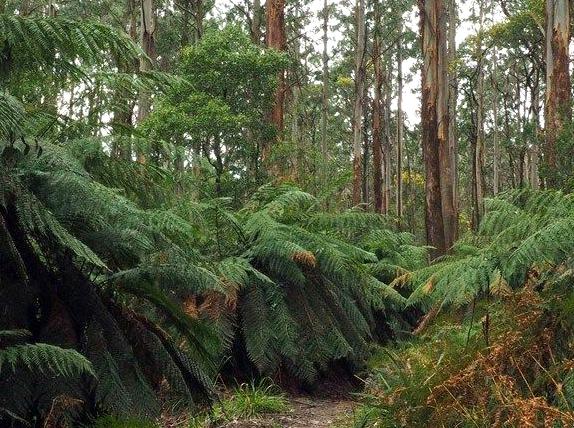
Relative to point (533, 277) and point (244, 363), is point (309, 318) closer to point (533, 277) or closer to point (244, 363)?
point (244, 363)

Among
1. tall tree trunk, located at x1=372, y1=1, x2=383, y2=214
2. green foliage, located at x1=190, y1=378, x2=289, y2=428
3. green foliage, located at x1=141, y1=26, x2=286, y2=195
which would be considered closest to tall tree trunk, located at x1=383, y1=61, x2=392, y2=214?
tall tree trunk, located at x1=372, y1=1, x2=383, y2=214

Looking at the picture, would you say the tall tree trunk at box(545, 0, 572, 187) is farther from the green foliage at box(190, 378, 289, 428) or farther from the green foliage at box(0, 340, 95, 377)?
the green foliage at box(0, 340, 95, 377)

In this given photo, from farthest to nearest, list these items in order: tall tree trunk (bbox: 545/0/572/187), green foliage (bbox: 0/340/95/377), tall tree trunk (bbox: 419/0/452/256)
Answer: tall tree trunk (bbox: 545/0/572/187) < tall tree trunk (bbox: 419/0/452/256) < green foliage (bbox: 0/340/95/377)

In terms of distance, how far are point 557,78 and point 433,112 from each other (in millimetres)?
2977

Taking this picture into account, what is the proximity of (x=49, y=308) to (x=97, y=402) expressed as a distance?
44 centimetres

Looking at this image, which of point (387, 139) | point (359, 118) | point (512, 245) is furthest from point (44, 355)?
point (387, 139)

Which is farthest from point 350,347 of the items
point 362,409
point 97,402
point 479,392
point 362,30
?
point 362,30

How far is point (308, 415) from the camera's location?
4.43 meters

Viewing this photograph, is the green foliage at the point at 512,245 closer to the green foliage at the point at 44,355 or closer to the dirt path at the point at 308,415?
the dirt path at the point at 308,415

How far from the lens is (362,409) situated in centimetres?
376

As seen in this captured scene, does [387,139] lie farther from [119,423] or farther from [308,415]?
[119,423]

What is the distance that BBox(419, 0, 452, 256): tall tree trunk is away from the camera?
11109mm

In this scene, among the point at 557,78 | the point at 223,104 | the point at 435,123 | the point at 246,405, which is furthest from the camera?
the point at 557,78

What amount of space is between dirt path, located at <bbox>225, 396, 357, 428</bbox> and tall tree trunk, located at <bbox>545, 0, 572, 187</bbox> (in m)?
7.73
